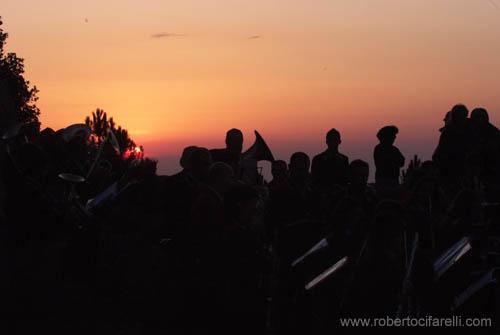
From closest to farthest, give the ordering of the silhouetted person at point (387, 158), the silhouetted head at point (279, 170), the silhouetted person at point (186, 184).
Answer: the silhouetted person at point (186, 184) → the silhouetted head at point (279, 170) → the silhouetted person at point (387, 158)

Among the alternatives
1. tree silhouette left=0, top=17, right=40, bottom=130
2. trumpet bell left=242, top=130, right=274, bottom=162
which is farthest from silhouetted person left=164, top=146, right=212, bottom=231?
tree silhouette left=0, top=17, right=40, bottom=130

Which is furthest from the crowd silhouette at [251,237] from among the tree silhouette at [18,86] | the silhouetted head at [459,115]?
the tree silhouette at [18,86]

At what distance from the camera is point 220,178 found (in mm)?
12133

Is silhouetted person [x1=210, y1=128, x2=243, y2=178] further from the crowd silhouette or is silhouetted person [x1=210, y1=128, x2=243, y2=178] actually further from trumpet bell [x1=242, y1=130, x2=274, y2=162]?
trumpet bell [x1=242, y1=130, x2=274, y2=162]

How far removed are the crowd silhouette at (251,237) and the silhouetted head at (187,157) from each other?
0.06 metres

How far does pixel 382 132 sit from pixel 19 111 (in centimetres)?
5576

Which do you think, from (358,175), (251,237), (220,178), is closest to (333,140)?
(358,175)

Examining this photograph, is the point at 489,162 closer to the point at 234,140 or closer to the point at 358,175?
the point at 358,175

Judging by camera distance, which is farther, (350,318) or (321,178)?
(321,178)

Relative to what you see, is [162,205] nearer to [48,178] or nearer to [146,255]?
[48,178]

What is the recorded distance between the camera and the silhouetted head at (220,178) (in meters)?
12.1

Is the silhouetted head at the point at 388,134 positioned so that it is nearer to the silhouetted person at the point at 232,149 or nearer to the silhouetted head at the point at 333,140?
the silhouetted head at the point at 333,140

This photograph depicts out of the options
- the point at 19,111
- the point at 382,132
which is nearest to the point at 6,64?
the point at 19,111

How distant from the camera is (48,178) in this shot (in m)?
18.4
